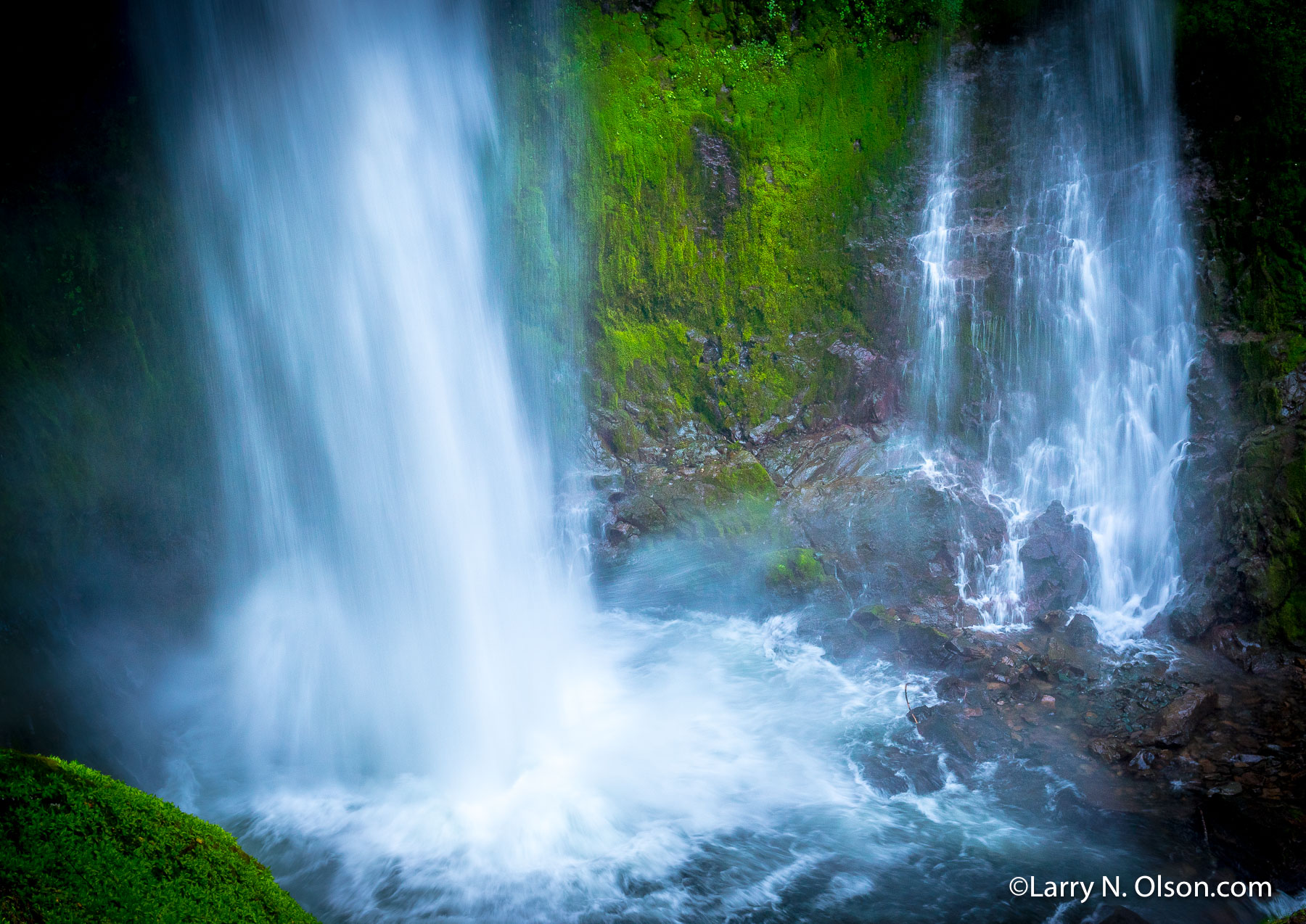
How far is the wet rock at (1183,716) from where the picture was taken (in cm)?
888

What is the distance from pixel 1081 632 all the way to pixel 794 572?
504 centimetres

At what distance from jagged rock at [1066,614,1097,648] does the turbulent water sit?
1.19 meters

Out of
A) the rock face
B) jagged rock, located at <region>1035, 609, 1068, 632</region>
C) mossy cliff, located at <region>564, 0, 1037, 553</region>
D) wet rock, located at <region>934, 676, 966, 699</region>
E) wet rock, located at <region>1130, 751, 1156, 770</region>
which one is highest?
mossy cliff, located at <region>564, 0, 1037, 553</region>

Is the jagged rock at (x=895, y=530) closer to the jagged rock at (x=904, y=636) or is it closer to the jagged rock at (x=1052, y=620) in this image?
the jagged rock at (x=904, y=636)

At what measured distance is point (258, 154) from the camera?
1159cm

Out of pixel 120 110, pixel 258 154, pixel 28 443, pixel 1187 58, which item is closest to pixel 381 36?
pixel 258 154

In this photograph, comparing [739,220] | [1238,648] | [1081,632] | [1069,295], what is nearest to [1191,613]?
[1238,648]

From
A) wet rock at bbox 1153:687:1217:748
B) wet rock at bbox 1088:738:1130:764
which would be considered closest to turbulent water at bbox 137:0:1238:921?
wet rock at bbox 1088:738:1130:764

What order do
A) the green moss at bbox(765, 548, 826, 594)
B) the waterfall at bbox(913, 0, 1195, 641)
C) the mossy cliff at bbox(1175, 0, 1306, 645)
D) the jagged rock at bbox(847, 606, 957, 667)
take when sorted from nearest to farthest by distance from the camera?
the mossy cliff at bbox(1175, 0, 1306, 645), the jagged rock at bbox(847, 606, 957, 667), the waterfall at bbox(913, 0, 1195, 641), the green moss at bbox(765, 548, 826, 594)

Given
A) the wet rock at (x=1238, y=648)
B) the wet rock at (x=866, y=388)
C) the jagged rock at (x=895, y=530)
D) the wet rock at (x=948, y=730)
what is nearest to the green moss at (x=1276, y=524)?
the wet rock at (x=1238, y=648)

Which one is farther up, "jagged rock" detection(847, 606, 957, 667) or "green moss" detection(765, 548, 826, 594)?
"green moss" detection(765, 548, 826, 594)

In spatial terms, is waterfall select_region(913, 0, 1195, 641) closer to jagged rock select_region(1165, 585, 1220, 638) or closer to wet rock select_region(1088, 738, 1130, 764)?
jagged rock select_region(1165, 585, 1220, 638)

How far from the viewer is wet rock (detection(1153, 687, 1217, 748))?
8883 mm

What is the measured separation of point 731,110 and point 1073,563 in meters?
11.3
